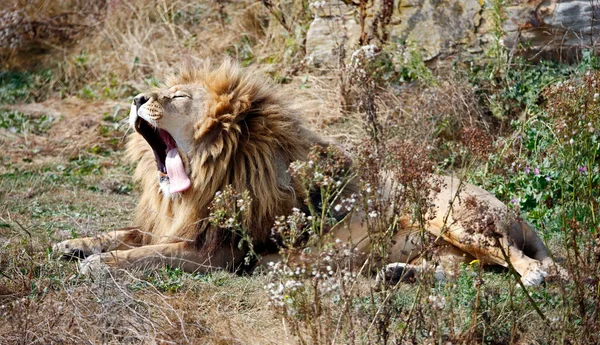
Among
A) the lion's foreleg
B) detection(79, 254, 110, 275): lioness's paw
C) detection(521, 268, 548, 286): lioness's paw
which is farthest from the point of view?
the lion's foreleg

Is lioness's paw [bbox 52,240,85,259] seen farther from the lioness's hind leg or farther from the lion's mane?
the lion's mane

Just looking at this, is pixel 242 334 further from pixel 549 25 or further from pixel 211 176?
pixel 549 25

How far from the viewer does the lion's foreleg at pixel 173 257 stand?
14.4 feet

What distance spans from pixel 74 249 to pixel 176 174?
70cm

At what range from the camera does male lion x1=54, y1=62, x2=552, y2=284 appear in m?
4.59

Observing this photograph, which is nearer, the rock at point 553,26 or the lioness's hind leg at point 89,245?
the lioness's hind leg at point 89,245

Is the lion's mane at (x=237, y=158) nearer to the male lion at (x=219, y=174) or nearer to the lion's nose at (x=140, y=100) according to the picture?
the male lion at (x=219, y=174)

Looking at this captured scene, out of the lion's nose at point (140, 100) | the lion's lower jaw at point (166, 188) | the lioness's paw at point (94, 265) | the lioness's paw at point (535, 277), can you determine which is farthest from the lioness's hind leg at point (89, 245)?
the lioness's paw at point (535, 277)

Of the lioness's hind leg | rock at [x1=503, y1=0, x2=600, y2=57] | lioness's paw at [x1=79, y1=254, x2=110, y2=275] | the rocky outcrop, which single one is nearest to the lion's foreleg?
lioness's paw at [x1=79, y1=254, x2=110, y2=275]

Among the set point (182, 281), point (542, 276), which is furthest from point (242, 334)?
point (542, 276)

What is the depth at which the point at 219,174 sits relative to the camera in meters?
4.66

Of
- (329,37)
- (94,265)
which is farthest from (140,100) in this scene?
(329,37)

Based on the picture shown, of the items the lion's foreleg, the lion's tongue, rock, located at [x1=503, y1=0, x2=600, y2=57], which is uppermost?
rock, located at [x1=503, y1=0, x2=600, y2=57]

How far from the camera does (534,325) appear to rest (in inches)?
145
